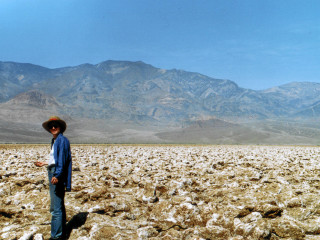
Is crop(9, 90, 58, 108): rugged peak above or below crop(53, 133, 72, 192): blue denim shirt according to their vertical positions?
above

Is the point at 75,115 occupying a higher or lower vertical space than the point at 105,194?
higher

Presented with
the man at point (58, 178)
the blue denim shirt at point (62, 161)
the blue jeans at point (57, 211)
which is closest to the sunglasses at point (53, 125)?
the man at point (58, 178)

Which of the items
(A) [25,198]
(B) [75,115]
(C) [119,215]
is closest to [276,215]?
(C) [119,215]

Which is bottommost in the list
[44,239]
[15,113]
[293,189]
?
[44,239]

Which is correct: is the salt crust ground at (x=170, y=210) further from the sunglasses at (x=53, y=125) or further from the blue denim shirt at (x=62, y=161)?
the sunglasses at (x=53, y=125)

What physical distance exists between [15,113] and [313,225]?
162252 mm

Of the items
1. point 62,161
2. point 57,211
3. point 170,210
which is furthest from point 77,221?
point 170,210

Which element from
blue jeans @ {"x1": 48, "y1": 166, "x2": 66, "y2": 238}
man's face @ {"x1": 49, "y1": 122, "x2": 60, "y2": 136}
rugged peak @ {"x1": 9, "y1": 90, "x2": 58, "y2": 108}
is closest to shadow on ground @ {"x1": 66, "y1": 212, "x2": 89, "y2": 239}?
blue jeans @ {"x1": 48, "y1": 166, "x2": 66, "y2": 238}

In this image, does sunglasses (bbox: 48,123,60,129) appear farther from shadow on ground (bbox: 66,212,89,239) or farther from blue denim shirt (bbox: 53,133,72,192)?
shadow on ground (bbox: 66,212,89,239)

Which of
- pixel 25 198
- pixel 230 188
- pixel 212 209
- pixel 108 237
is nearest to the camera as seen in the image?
pixel 108 237

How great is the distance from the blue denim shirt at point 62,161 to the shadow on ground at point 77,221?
67 centimetres

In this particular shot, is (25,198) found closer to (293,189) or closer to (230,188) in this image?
(230,188)

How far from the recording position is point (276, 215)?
425 centimetres

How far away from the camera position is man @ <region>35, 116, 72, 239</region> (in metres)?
3.84
